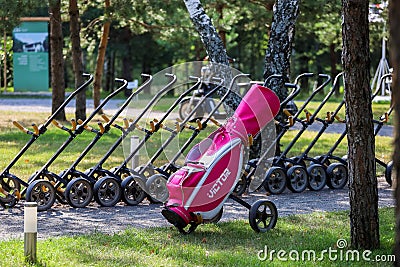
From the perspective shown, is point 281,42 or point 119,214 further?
point 281,42

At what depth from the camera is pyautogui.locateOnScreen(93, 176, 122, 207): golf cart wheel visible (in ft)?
31.9

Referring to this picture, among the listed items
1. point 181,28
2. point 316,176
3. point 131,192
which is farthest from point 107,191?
point 181,28

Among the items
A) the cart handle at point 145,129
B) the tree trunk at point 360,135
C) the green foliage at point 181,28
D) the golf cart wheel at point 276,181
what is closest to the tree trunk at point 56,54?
the green foliage at point 181,28

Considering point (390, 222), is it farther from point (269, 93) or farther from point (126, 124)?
point (126, 124)

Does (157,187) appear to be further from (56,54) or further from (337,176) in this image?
(56,54)

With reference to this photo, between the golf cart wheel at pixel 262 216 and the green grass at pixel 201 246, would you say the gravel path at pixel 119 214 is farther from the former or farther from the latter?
the golf cart wheel at pixel 262 216

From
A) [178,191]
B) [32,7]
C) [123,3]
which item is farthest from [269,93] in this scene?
[123,3]

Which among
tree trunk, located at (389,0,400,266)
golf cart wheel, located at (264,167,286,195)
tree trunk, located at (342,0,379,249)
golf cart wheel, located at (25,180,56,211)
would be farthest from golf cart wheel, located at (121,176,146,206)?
tree trunk, located at (389,0,400,266)

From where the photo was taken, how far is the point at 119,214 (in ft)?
30.7

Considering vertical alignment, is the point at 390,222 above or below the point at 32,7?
below

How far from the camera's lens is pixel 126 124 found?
32.9 feet

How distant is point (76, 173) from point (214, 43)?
3345mm

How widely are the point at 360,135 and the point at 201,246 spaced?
1.80 metres

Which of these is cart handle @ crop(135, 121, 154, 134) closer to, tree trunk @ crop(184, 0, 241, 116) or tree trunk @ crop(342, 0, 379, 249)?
tree trunk @ crop(184, 0, 241, 116)
